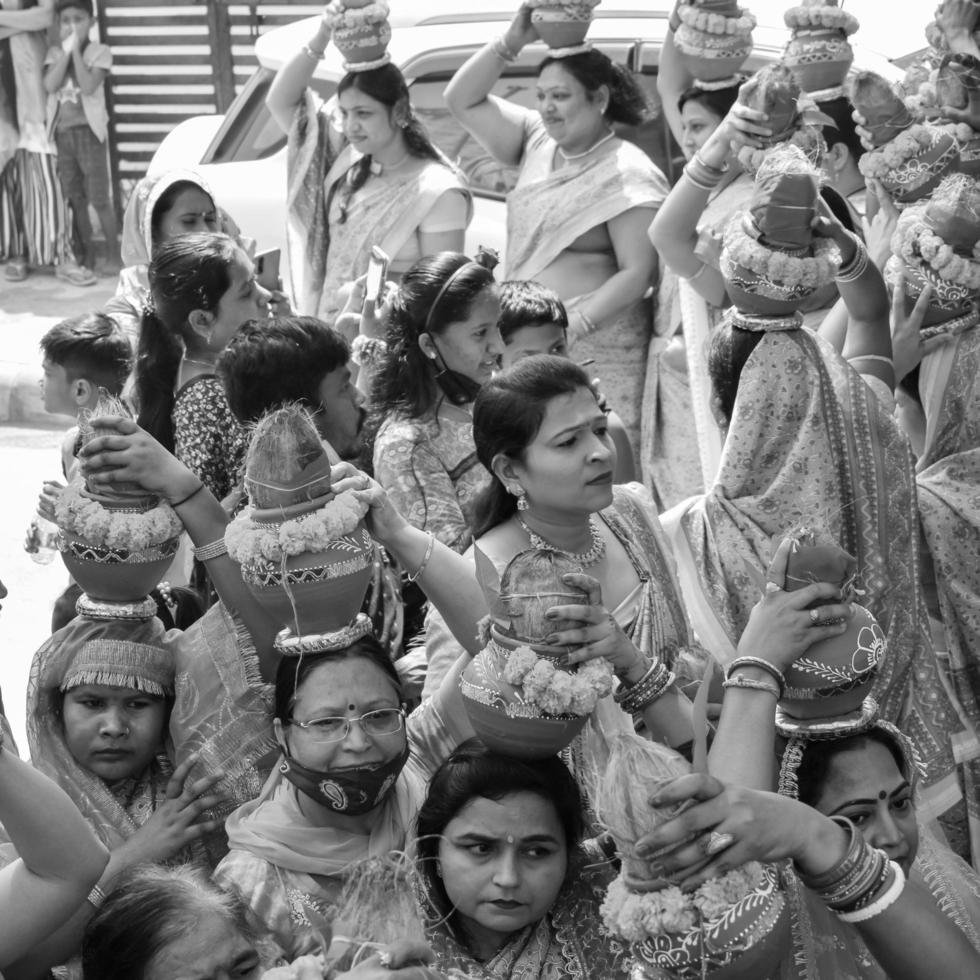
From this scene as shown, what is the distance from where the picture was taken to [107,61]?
1114 cm

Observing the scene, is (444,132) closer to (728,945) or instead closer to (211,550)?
(211,550)

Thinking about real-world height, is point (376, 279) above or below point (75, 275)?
above

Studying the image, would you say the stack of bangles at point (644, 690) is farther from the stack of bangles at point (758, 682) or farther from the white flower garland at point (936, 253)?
the white flower garland at point (936, 253)

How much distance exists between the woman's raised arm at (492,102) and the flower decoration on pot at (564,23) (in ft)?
0.68

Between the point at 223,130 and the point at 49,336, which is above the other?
the point at 49,336

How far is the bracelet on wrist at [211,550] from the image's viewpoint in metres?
2.86

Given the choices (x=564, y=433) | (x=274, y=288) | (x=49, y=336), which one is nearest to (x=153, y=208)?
(x=274, y=288)

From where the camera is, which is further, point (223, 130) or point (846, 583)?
point (223, 130)

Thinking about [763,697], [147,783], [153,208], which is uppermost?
[763,697]

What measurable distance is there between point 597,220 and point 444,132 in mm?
1743

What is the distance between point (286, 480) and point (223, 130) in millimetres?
5430

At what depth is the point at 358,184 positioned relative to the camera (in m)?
5.83

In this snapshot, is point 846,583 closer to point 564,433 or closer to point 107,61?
point 564,433

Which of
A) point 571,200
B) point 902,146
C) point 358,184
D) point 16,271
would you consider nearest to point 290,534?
point 902,146
